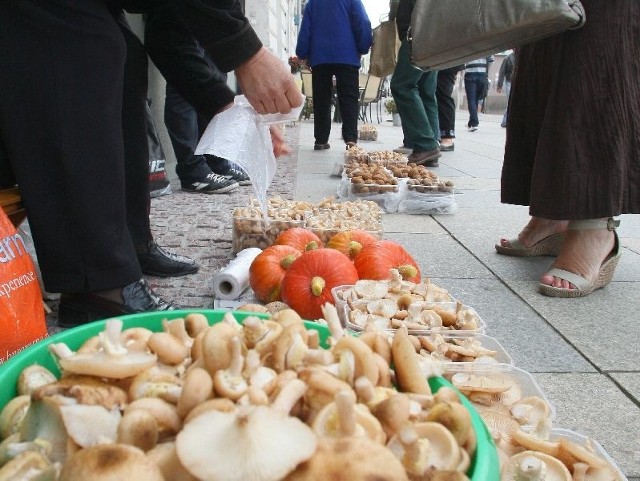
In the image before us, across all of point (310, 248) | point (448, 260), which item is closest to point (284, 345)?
point (310, 248)

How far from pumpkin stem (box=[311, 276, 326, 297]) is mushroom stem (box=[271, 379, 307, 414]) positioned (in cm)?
123

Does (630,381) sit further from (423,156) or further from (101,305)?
(423,156)

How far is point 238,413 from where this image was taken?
0.67m

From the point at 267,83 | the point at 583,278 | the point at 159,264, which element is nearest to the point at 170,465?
the point at 267,83

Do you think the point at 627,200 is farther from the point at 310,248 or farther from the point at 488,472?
the point at 488,472

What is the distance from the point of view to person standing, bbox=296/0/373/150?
7.20m

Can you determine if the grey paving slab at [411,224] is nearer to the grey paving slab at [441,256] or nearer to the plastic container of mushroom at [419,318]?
the grey paving slab at [441,256]

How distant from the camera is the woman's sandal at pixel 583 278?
2.56 meters

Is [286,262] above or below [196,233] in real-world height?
above

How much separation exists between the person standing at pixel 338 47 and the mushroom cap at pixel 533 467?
243 inches

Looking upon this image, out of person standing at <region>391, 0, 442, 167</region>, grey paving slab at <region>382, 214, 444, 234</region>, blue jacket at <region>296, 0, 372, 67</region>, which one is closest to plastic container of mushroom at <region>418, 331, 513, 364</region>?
grey paving slab at <region>382, 214, 444, 234</region>

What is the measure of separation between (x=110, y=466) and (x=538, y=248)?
2.92m

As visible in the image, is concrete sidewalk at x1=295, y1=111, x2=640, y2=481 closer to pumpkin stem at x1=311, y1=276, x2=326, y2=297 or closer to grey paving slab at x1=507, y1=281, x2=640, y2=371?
grey paving slab at x1=507, y1=281, x2=640, y2=371

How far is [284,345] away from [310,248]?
1558 millimetres
